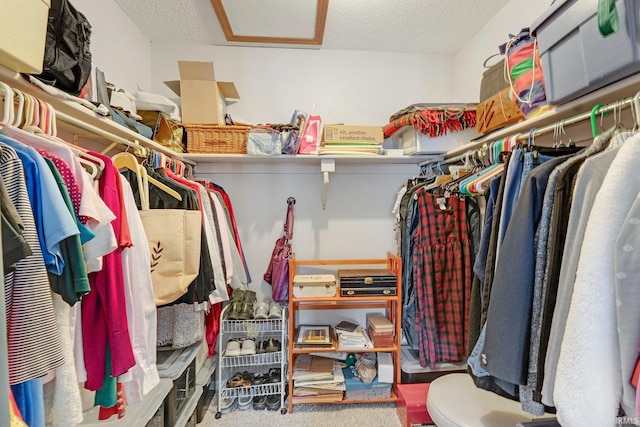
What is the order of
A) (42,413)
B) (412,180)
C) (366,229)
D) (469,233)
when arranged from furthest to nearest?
1. (366,229)
2. (412,180)
3. (469,233)
4. (42,413)

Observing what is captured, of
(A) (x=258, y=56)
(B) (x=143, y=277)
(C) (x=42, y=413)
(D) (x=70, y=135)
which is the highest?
(A) (x=258, y=56)

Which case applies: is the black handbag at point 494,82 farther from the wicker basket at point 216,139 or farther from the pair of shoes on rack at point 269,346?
the pair of shoes on rack at point 269,346

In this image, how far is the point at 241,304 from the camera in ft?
6.37

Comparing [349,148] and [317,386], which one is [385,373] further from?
[349,148]

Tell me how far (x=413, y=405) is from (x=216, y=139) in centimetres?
179

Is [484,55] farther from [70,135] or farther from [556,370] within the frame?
[70,135]

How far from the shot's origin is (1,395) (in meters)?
0.50

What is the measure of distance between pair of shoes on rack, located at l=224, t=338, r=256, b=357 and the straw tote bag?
2.68 feet

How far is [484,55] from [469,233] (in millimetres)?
1082

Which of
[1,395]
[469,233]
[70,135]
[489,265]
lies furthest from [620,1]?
[70,135]

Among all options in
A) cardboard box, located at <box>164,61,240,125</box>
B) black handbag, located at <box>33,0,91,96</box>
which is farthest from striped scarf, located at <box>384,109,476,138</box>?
black handbag, located at <box>33,0,91,96</box>

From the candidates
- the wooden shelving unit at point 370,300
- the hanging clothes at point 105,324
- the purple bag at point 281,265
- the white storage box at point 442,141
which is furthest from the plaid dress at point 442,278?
the hanging clothes at point 105,324

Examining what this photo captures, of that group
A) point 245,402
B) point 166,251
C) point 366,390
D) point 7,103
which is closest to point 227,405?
point 245,402

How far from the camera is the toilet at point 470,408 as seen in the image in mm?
1195
